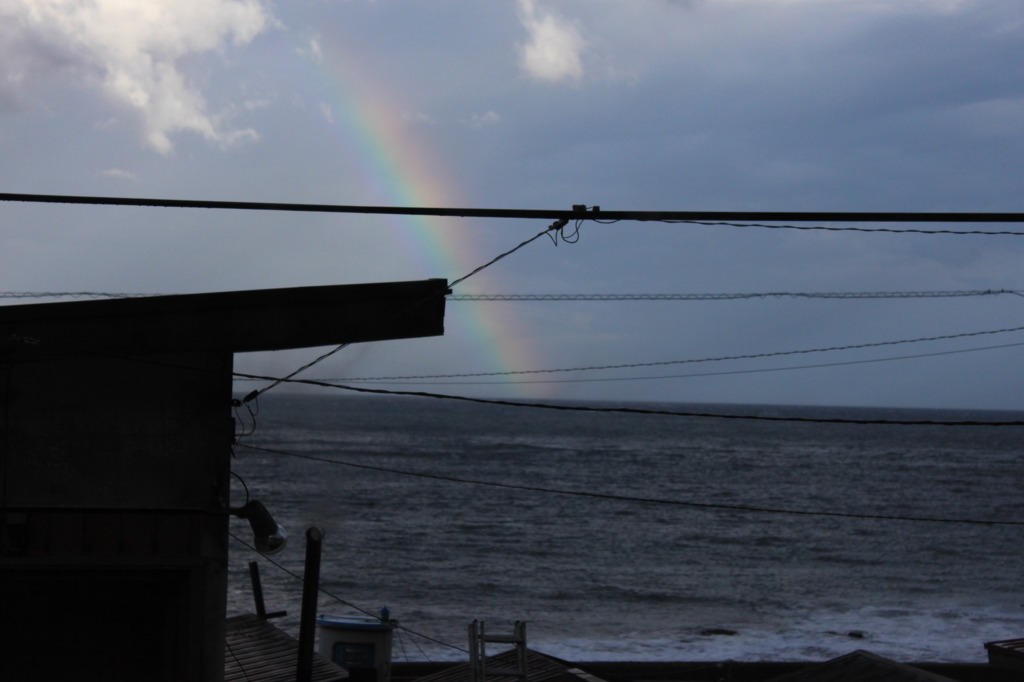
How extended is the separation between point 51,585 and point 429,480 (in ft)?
264

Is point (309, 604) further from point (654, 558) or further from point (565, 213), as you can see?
point (654, 558)

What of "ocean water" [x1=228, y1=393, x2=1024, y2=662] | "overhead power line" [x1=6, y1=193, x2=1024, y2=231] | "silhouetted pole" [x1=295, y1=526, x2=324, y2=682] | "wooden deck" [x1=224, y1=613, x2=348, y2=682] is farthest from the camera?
"ocean water" [x1=228, y1=393, x2=1024, y2=662]

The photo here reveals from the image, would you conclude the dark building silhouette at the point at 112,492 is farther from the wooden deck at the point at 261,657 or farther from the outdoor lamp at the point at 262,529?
the wooden deck at the point at 261,657

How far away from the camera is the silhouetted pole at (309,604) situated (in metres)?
10.9

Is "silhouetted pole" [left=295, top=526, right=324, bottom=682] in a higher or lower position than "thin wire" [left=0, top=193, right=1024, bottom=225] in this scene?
lower

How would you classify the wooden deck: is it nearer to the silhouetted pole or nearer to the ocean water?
the silhouetted pole

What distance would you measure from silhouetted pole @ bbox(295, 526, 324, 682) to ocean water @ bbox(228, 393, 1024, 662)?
66.9 inches

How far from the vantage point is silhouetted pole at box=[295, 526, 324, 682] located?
10.9m

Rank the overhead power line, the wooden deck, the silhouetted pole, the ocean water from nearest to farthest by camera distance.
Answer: the overhead power line < the silhouetted pole < the wooden deck < the ocean water

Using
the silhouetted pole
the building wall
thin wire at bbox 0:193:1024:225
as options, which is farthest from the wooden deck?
thin wire at bbox 0:193:1024:225

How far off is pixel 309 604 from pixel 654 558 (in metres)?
44.2

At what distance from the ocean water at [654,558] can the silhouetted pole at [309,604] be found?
5.57ft

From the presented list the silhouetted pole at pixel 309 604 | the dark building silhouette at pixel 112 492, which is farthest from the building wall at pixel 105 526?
the silhouetted pole at pixel 309 604

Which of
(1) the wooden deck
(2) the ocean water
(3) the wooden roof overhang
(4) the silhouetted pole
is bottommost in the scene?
(2) the ocean water
